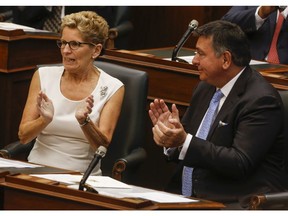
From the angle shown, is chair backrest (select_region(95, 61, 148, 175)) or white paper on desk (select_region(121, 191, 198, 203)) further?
chair backrest (select_region(95, 61, 148, 175))

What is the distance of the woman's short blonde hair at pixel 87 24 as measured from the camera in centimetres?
398

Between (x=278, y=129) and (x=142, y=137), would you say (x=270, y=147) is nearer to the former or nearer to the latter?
(x=278, y=129)

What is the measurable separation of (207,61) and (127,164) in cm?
58

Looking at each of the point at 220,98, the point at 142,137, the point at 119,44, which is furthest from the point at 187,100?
the point at 119,44

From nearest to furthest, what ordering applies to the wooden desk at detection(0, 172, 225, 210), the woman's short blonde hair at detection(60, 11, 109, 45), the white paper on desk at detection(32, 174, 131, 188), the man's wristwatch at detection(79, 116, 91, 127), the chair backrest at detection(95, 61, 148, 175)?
the wooden desk at detection(0, 172, 225, 210)
the white paper on desk at detection(32, 174, 131, 188)
the man's wristwatch at detection(79, 116, 91, 127)
the woman's short blonde hair at detection(60, 11, 109, 45)
the chair backrest at detection(95, 61, 148, 175)

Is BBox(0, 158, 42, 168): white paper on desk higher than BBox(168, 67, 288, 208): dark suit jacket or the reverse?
the reverse

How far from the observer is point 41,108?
3.83 metres

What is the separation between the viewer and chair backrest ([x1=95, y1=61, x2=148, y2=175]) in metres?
4.14

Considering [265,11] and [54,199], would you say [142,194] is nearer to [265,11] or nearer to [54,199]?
[54,199]

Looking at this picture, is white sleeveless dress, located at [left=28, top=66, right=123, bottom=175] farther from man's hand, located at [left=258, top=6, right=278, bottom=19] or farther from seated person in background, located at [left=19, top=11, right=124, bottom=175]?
man's hand, located at [left=258, top=6, right=278, bottom=19]

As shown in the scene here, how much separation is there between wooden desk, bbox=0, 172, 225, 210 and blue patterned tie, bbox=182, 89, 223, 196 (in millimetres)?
738

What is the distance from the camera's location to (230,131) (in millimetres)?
3664

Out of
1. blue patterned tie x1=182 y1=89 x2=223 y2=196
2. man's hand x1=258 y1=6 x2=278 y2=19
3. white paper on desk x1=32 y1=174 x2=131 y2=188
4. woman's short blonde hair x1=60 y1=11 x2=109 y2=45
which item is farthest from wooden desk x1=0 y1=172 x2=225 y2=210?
man's hand x1=258 y1=6 x2=278 y2=19

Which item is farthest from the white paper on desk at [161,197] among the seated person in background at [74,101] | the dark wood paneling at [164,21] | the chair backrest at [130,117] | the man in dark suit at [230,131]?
the dark wood paneling at [164,21]
